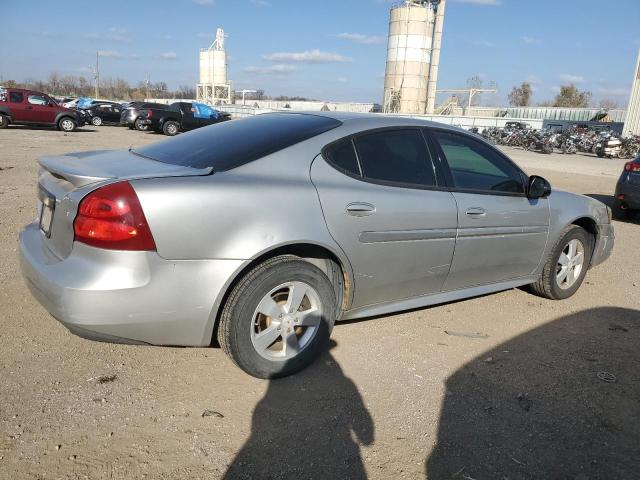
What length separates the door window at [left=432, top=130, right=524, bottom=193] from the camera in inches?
151

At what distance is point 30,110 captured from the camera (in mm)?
22375

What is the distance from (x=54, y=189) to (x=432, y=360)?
8.47 ft

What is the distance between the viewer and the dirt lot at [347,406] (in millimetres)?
2373

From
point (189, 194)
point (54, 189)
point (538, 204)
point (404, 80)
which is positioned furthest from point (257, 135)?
point (404, 80)

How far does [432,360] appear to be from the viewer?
3.45 m

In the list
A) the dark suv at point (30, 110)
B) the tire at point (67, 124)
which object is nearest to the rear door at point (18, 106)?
the dark suv at point (30, 110)

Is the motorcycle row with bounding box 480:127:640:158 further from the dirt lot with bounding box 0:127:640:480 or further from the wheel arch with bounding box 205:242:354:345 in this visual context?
the wheel arch with bounding box 205:242:354:345

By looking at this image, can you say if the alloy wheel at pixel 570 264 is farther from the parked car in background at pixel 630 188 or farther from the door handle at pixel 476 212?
the parked car in background at pixel 630 188

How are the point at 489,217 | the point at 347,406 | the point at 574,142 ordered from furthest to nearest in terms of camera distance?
the point at 574,142
the point at 489,217
the point at 347,406

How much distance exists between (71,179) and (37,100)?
23.6m

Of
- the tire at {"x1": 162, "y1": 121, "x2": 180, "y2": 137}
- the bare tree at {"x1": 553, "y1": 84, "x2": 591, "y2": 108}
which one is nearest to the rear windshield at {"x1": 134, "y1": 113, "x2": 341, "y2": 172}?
the tire at {"x1": 162, "y1": 121, "x2": 180, "y2": 137}

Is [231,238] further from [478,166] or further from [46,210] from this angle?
[478,166]

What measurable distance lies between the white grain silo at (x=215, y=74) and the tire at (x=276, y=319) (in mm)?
72358

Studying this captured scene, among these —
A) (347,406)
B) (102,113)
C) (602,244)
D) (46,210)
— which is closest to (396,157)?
(347,406)
